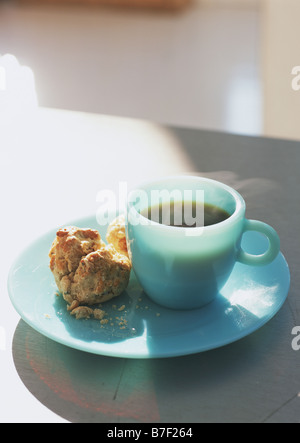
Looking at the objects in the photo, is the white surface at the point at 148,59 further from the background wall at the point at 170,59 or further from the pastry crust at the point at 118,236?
the pastry crust at the point at 118,236

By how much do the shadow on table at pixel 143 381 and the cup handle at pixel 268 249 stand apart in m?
0.07

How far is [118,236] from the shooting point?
0.59 metres

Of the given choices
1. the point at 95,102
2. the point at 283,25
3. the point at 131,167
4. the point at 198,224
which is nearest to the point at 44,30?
the point at 95,102

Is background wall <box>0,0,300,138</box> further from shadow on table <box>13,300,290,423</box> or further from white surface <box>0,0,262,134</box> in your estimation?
shadow on table <box>13,300,290,423</box>

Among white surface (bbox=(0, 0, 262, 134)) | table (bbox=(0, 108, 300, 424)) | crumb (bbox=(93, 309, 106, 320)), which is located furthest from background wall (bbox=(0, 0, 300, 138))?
crumb (bbox=(93, 309, 106, 320))

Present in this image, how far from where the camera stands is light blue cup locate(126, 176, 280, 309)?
50 centimetres

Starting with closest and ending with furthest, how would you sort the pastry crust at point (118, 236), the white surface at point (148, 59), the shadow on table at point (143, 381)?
the shadow on table at point (143, 381)
the pastry crust at point (118, 236)
the white surface at point (148, 59)

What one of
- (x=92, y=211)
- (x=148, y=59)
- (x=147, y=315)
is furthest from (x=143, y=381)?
(x=148, y=59)

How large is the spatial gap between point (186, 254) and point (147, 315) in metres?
0.07

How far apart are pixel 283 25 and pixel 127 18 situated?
231 centimetres

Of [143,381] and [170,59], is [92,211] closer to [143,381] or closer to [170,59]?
[143,381]

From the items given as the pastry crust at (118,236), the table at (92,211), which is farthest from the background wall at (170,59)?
A: the pastry crust at (118,236)

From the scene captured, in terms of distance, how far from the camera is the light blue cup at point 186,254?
0.50m
